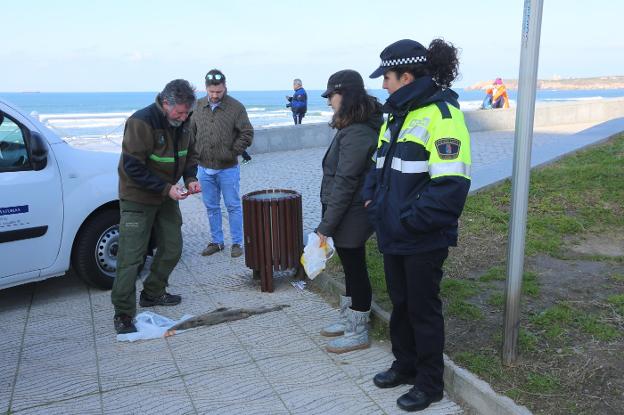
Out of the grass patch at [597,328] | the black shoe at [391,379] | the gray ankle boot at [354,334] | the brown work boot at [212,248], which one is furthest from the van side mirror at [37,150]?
the grass patch at [597,328]

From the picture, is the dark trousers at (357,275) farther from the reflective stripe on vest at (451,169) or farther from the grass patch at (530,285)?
the grass patch at (530,285)

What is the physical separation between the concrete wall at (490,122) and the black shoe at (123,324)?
33.9 ft

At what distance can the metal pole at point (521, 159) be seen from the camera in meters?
2.95

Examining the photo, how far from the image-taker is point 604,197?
7.01 m

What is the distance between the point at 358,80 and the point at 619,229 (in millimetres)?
4070

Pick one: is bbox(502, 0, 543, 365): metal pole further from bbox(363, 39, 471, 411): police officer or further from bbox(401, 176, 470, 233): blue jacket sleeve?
bbox(401, 176, 470, 233): blue jacket sleeve

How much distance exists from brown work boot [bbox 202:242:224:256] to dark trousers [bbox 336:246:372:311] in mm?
2685

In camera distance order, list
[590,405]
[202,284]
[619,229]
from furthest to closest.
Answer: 1. [619,229]
2. [202,284]
3. [590,405]

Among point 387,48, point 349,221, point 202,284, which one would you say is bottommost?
point 202,284

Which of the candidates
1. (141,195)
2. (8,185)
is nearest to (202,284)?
(141,195)

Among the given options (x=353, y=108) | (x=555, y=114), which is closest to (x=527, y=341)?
(x=353, y=108)

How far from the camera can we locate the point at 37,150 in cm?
464

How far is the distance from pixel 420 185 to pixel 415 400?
123 centimetres

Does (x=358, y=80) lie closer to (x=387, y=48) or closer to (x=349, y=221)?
(x=387, y=48)
